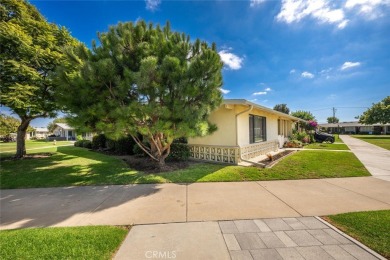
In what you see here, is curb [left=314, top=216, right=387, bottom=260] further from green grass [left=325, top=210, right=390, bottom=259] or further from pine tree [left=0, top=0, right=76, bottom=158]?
pine tree [left=0, top=0, right=76, bottom=158]

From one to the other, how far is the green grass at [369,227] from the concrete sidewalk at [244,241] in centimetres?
17

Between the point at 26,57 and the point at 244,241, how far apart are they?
39.6 ft

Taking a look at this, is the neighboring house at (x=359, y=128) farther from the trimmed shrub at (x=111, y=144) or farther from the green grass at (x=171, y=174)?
the trimmed shrub at (x=111, y=144)

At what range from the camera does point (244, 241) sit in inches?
115

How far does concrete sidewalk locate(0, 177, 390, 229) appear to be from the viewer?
386 cm

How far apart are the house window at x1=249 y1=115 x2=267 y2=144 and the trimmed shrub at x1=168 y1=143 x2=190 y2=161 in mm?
3837

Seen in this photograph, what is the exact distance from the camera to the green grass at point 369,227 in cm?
279

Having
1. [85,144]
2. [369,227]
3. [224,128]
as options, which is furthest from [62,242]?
[85,144]

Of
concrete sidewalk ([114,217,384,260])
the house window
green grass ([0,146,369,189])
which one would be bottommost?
concrete sidewalk ([114,217,384,260])

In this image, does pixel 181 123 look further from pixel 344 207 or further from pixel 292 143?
pixel 292 143

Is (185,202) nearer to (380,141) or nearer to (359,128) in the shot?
(380,141)

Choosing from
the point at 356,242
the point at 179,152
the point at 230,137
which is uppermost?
the point at 230,137

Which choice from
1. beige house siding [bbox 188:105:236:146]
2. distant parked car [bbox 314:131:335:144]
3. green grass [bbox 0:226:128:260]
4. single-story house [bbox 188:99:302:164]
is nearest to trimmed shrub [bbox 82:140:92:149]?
single-story house [bbox 188:99:302:164]

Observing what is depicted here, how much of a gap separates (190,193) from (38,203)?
3.86m
